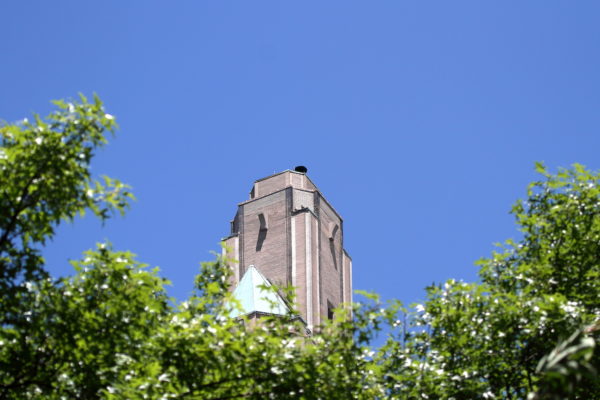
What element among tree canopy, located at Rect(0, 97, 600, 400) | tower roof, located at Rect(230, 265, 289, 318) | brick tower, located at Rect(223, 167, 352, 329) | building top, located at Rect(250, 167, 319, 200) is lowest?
tree canopy, located at Rect(0, 97, 600, 400)

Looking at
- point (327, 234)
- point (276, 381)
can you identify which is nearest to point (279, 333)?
point (276, 381)

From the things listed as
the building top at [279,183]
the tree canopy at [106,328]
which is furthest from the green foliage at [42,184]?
the building top at [279,183]

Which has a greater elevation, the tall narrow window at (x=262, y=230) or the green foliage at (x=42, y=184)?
the tall narrow window at (x=262, y=230)

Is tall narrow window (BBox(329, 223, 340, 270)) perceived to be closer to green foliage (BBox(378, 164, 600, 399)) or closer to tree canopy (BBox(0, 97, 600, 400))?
green foliage (BBox(378, 164, 600, 399))

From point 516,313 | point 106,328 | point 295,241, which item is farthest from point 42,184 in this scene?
point 295,241

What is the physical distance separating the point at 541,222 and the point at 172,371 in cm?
885

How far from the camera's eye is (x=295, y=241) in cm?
5853

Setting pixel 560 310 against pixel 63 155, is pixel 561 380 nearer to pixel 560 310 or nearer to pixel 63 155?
pixel 63 155

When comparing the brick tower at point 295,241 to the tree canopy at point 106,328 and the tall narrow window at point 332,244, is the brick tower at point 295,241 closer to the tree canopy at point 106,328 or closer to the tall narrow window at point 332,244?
the tall narrow window at point 332,244

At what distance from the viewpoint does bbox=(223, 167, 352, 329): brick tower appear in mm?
57625

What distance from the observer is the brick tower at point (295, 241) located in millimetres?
57625

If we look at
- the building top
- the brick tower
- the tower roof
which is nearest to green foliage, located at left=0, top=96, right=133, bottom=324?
the tower roof

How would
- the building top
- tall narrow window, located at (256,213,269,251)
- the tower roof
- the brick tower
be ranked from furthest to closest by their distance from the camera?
the building top < tall narrow window, located at (256,213,269,251) < the brick tower < the tower roof

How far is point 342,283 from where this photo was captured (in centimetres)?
6172
